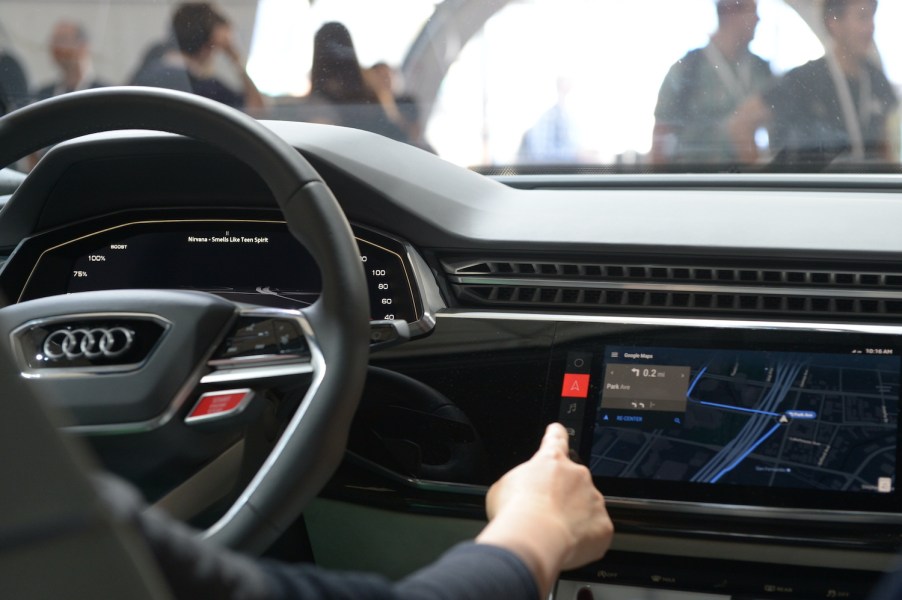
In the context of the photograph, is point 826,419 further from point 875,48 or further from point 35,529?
point 35,529

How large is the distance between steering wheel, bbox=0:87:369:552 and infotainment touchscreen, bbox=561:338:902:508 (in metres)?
0.51

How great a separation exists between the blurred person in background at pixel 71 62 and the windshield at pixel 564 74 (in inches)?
3.6

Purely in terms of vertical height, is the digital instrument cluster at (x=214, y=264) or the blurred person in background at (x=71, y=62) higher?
the blurred person in background at (x=71, y=62)

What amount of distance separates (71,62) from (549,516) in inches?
73.0

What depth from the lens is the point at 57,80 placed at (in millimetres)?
2459

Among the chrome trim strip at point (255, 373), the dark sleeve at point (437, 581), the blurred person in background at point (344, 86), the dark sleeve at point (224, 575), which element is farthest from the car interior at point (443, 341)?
the dark sleeve at point (224, 575)

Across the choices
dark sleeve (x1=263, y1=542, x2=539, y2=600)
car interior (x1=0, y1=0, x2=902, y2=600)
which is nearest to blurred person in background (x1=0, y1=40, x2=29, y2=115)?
car interior (x1=0, y1=0, x2=902, y2=600)

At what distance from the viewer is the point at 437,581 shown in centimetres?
83

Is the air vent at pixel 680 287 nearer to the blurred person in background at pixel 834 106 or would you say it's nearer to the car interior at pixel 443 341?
the car interior at pixel 443 341

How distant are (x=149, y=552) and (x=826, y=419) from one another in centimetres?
120

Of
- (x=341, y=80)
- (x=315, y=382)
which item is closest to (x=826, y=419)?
(x=315, y=382)

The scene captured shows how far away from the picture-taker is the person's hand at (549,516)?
39.2 inches

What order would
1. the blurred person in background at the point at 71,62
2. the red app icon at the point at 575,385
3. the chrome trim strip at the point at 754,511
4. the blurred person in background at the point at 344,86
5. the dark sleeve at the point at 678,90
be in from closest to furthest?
1. the chrome trim strip at the point at 754,511
2. the red app icon at the point at 575,385
3. the dark sleeve at the point at 678,90
4. the blurred person in background at the point at 344,86
5. the blurred person in background at the point at 71,62

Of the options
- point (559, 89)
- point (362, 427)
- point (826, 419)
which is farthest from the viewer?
point (559, 89)
